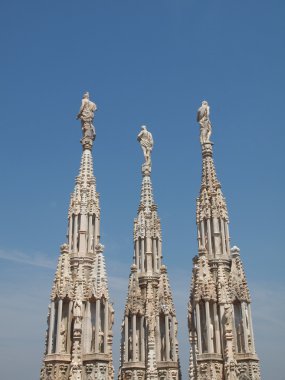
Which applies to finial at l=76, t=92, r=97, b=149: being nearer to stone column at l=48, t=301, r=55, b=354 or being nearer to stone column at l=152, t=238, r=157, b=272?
stone column at l=152, t=238, r=157, b=272

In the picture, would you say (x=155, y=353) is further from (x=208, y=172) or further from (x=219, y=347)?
(x=208, y=172)

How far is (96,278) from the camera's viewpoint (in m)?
27.7

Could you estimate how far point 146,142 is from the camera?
4072 cm

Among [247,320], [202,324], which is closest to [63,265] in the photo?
[202,324]

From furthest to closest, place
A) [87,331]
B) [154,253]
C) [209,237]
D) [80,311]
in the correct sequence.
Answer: [154,253] → [209,237] → [87,331] → [80,311]

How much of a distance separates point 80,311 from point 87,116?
1421 centimetres

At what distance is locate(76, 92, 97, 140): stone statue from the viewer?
1356 inches

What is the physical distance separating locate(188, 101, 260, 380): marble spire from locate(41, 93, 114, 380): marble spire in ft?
17.0

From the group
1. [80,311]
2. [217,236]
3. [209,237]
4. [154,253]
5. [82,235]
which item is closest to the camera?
[80,311]

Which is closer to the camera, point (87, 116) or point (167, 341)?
point (167, 341)

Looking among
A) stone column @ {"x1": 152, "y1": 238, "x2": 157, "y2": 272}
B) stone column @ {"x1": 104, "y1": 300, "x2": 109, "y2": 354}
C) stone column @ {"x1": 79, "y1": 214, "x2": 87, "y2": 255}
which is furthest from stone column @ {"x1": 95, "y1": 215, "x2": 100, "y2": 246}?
stone column @ {"x1": 152, "y1": 238, "x2": 157, "y2": 272}

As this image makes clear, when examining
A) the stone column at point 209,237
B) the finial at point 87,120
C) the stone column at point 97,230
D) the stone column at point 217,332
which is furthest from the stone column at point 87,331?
the finial at point 87,120

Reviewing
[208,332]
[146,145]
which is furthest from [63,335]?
[146,145]

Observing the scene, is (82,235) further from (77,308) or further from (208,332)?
(208,332)
